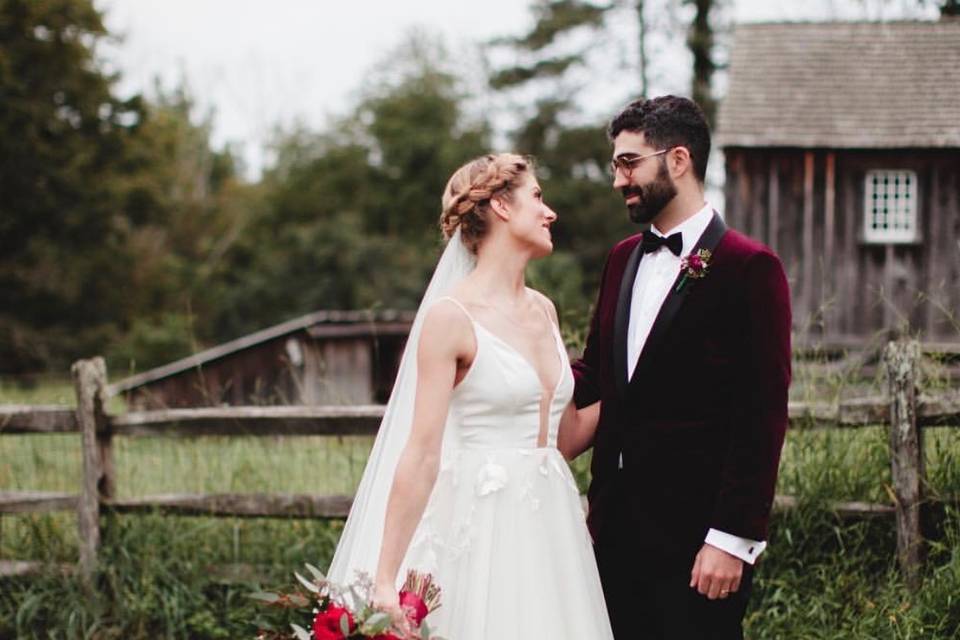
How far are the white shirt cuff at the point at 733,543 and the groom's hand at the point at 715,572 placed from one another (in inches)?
0.5

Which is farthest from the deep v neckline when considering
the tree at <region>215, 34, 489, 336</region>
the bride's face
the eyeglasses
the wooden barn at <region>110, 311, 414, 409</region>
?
the tree at <region>215, 34, 489, 336</region>

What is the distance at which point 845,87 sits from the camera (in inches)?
635

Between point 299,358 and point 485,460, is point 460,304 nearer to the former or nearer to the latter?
point 485,460

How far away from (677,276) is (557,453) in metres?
0.70

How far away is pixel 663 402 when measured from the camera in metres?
3.26

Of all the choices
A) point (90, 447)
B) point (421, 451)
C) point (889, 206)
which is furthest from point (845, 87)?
point (421, 451)

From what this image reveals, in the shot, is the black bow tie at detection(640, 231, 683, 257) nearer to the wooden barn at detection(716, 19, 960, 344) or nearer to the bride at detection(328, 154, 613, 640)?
the bride at detection(328, 154, 613, 640)

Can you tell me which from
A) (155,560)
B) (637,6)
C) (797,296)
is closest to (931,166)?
(797,296)

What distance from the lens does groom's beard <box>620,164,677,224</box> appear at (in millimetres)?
3359

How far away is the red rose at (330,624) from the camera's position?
273 cm

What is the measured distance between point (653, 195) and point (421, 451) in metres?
1.12

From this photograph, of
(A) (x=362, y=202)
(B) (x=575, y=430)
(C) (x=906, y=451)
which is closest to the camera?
(B) (x=575, y=430)

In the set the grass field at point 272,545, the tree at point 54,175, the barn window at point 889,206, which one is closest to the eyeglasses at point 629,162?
the grass field at point 272,545

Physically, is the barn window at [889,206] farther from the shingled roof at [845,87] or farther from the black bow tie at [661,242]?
the black bow tie at [661,242]
